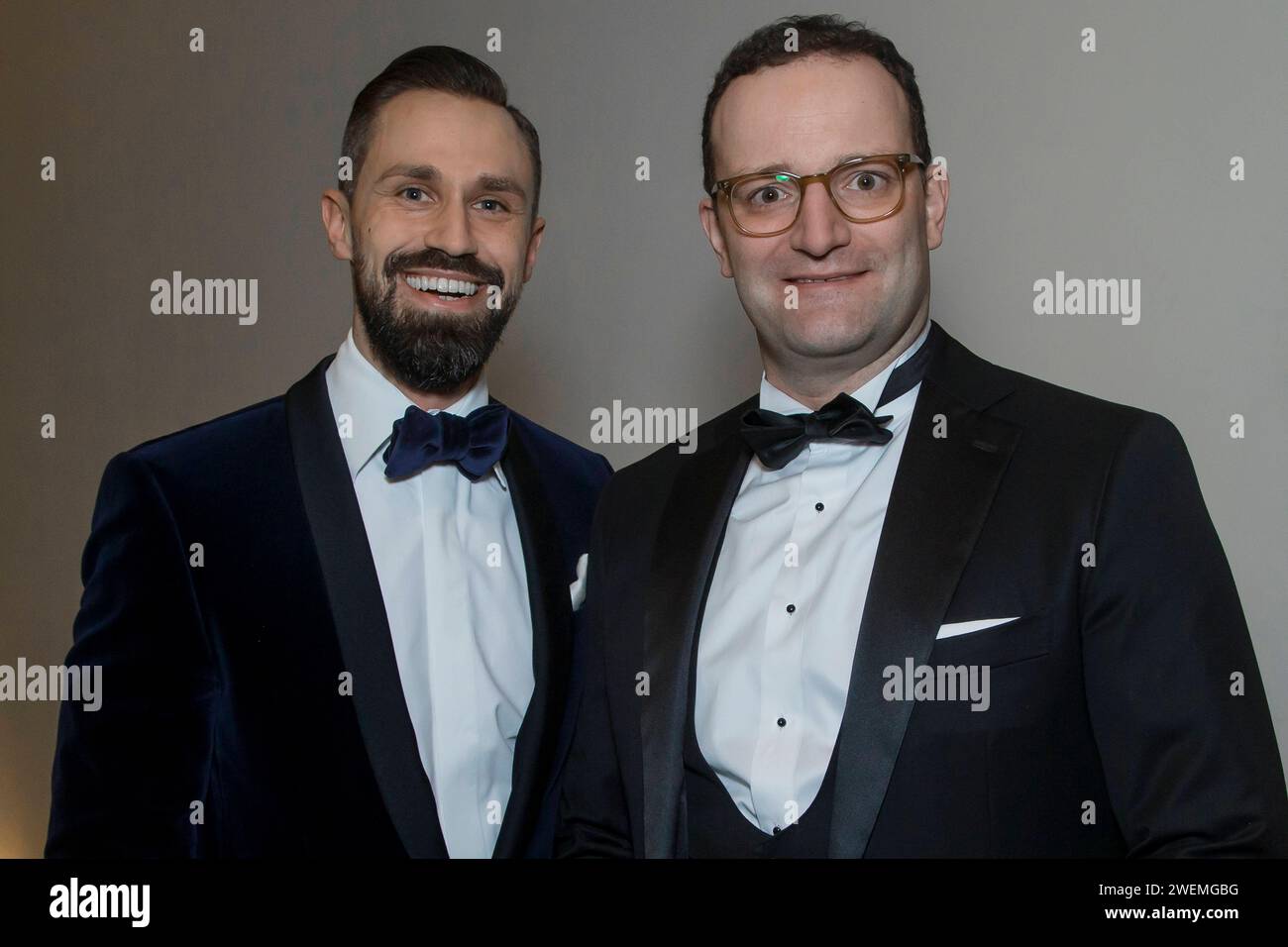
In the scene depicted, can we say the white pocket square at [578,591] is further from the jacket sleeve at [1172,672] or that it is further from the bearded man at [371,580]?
the jacket sleeve at [1172,672]

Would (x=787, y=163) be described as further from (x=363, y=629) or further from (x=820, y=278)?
(x=363, y=629)

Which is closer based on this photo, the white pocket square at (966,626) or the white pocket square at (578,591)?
the white pocket square at (966,626)

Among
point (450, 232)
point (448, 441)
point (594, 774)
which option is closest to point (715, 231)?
point (450, 232)

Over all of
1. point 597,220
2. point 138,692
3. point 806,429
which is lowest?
point 138,692

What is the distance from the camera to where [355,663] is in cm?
198

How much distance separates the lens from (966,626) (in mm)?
1745

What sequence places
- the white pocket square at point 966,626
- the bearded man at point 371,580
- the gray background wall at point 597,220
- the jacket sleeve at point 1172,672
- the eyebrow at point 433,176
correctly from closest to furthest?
the jacket sleeve at point 1172,672 → the white pocket square at point 966,626 → the bearded man at point 371,580 → the eyebrow at point 433,176 → the gray background wall at point 597,220

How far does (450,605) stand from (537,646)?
156 millimetres

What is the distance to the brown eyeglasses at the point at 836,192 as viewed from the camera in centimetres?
188

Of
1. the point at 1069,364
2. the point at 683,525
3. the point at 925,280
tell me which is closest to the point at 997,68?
the point at 1069,364

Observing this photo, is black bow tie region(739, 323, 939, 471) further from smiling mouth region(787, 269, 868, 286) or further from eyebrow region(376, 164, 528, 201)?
eyebrow region(376, 164, 528, 201)

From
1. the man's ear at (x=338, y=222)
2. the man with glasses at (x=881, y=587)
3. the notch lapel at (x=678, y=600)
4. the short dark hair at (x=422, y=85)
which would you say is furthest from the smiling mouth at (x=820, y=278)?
the man's ear at (x=338, y=222)

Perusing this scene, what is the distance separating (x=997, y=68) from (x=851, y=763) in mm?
1427

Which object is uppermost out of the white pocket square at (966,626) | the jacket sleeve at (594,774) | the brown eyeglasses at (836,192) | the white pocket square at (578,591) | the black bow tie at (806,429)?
the brown eyeglasses at (836,192)
